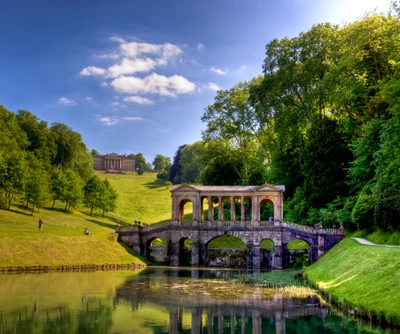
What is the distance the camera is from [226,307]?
26.0m

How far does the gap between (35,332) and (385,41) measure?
133 ft

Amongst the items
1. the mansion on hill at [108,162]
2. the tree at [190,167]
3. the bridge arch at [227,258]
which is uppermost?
the mansion on hill at [108,162]

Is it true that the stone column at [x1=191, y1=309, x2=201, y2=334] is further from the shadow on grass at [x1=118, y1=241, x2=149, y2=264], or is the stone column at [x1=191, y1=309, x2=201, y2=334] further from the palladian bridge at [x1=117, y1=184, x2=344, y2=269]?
the palladian bridge at [x1=117, y1=184, x2=344, y2=269]

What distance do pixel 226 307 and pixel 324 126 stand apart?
40.0 meters

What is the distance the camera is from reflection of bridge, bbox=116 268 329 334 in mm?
21984

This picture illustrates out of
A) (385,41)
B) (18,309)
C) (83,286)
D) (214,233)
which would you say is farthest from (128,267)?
(385,41)

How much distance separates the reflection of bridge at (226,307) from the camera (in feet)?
72.1

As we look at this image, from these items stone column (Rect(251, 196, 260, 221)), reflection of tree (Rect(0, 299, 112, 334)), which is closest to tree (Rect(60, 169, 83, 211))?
stone column (Rect(251, 196, 260, 221))

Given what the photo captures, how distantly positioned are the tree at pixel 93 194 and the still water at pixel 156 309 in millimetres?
45327

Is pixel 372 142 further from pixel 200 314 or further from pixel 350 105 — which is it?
pixel 200 314

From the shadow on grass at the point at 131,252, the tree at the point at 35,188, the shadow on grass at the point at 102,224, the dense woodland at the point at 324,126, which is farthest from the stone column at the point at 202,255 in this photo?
the tree at the point at 35,188

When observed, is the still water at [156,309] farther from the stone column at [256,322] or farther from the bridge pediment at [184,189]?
the bridge pediment at [184,189]

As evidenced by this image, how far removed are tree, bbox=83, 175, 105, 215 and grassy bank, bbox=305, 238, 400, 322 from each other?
2124 inches

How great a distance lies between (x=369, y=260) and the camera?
28.3m
